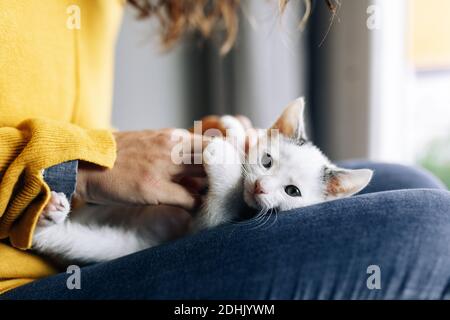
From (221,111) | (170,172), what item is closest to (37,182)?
(170,172)

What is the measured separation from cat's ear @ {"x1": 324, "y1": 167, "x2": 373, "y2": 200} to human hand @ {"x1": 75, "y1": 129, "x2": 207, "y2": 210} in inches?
10.2

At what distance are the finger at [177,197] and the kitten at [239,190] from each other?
3cm

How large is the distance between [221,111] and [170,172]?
1.64 m

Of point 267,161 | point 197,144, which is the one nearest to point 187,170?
point 197,144

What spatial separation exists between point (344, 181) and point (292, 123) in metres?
0.15

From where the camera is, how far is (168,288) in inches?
24.4

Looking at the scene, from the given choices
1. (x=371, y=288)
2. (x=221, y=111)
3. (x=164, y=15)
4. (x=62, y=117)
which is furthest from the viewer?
(x=221, y=111)

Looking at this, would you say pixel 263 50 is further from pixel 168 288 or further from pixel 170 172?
pixel 168 288

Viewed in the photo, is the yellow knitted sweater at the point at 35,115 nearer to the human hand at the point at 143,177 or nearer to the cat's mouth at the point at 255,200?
the human hand at the point at 143,177

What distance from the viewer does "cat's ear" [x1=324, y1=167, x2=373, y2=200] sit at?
872mm

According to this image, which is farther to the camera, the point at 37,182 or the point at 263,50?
the point at 263,50

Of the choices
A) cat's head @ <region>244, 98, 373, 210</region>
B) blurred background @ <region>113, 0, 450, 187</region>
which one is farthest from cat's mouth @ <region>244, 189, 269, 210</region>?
blurred background @ <region>113, 0, 450, 187</region>

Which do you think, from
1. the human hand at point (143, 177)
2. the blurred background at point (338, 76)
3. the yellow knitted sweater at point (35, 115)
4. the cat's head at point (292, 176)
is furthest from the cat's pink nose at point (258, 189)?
the blurred background at point (338, 76)
